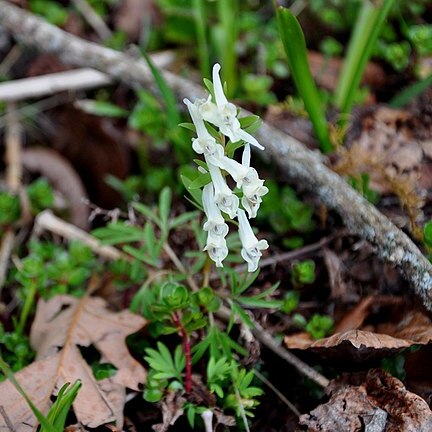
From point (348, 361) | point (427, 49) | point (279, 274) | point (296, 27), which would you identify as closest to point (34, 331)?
point (279, 274)

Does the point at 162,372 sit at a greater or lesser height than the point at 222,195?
lesser

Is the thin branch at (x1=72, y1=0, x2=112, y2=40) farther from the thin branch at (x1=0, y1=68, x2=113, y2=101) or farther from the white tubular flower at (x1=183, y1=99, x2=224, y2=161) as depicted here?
the white tubular flower at (x1=183, y1=99, x2=224, y2=161)

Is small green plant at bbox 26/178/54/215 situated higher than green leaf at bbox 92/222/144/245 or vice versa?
green leaf at bbox 92/222/144/245

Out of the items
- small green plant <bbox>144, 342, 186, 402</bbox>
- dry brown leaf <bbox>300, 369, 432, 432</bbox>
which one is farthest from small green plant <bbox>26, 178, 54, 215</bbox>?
dry brown leaf <bbox>300, 369, 432, 432</bbox>

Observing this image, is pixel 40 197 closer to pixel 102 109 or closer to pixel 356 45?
Answer: pixel 102 109

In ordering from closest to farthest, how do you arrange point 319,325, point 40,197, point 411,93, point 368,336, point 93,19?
1. point 368,336
2. point 319,325
3. point 411,93
4. point 40,197
5. point 93,19

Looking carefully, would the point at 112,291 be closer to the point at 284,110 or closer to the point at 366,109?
the point at 284,110

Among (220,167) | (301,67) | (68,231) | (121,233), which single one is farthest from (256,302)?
(68,231)
